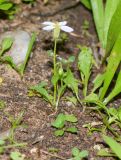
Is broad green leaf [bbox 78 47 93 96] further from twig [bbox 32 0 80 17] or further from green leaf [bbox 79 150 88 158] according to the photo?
twig [bbox 32 0 80 17]

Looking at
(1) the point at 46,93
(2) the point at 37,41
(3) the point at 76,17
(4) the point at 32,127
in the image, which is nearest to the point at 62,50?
(2) the point at 37,41

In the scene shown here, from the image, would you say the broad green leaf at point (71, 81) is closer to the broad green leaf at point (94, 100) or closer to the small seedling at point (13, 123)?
the broad green leaf at point (94, 100)

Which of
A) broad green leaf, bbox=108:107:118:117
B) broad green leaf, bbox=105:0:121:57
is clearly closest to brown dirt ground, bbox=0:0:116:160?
broad green leaf, bbox=108:107:118:117

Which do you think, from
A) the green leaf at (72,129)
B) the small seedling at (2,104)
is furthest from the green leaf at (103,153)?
the small seedling at (2,104)

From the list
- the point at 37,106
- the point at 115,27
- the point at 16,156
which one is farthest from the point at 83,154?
the point at 115,27

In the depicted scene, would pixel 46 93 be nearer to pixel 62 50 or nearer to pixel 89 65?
pixel 89 65
